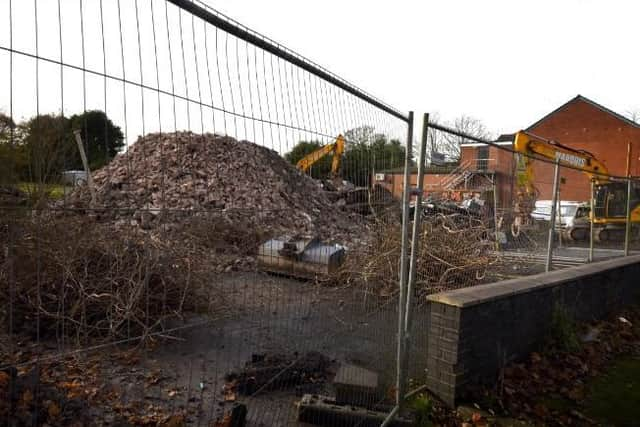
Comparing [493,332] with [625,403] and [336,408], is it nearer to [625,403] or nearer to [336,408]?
[625,403]

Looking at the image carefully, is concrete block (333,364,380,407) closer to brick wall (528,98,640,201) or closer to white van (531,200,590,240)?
white van (531,200,590,240)

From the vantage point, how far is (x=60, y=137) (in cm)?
160

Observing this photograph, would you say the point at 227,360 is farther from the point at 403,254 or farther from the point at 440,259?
the point at 440,259

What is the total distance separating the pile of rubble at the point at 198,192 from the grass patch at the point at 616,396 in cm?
269

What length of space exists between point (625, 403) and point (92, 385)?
4.52m

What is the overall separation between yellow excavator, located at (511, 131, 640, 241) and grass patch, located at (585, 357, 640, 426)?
1977 millimetres

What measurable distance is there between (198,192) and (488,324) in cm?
279

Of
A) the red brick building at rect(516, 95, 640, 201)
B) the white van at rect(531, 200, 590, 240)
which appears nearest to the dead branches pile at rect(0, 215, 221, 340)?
the white van at rect(531, 200, 590, 240)

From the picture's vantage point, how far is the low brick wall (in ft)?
11.4

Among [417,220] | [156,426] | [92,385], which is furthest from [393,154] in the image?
[92,385]

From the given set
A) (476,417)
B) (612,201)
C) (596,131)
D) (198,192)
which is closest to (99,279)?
(198,192)

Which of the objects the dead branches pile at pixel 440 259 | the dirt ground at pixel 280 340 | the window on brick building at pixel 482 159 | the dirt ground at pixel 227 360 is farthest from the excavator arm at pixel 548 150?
the dirt ground at pixel 227 360

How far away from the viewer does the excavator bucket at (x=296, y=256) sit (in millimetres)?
2971

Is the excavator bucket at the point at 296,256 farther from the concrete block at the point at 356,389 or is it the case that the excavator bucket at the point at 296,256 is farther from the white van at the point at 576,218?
the white van at the point at 576,218
